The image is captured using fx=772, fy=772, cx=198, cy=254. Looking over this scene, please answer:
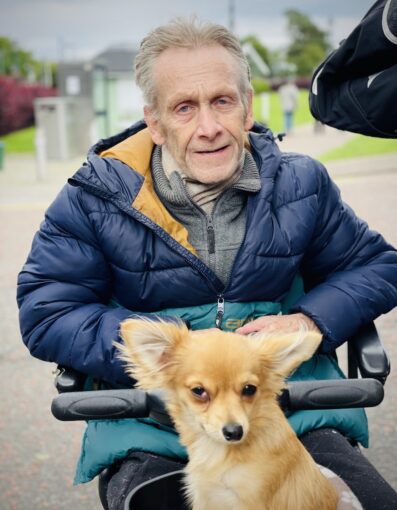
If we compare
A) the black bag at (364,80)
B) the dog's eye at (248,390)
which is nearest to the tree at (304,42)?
the black bag at (364,80)

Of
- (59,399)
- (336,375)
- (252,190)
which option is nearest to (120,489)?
(59,399)

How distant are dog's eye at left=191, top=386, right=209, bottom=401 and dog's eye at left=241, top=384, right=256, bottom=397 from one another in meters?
0.09

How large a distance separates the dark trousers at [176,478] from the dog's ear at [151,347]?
11.7 inches

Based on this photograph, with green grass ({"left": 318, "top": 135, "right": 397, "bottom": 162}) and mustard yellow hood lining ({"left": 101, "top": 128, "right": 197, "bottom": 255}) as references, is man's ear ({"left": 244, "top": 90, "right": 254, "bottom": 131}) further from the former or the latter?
green grass ({"left": 318, "top": 135, "right": 397, "bottom": 162})

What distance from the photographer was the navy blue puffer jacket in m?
2.53

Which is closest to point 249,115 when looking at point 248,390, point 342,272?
point 342,272

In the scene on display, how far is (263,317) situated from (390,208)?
806 cm

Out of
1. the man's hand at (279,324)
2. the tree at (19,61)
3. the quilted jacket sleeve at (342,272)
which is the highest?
the quilted jacket sleeve at (342,272)

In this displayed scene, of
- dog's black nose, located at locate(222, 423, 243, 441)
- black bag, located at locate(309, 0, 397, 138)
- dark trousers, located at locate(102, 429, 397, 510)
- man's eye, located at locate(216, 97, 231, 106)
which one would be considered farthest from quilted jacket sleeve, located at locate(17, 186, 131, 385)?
black bag, located at locate(309, 0, 397, 138)

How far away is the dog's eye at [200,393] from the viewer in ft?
6.17

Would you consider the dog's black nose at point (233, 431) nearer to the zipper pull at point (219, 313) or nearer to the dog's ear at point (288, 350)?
the dog's ear at point (288, 350)

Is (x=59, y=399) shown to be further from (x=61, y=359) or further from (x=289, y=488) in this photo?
(x=289, y=488)

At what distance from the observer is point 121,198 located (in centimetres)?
262

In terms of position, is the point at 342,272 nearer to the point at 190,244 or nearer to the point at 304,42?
the point at 190,244
